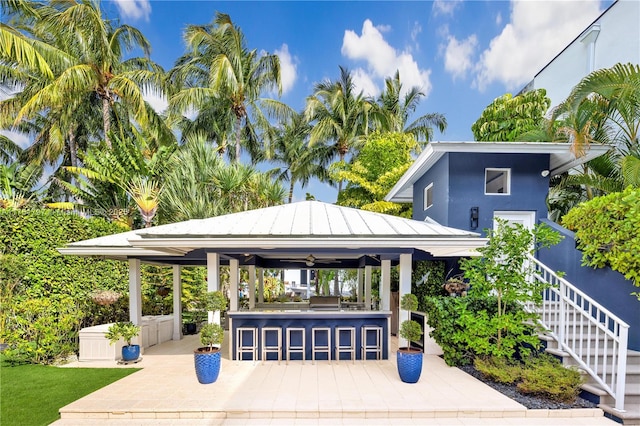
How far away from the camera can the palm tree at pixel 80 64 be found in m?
13.1

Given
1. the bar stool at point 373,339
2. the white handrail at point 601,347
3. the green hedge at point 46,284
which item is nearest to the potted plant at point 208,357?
the bar stool at point 373,339

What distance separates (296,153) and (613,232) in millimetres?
21794

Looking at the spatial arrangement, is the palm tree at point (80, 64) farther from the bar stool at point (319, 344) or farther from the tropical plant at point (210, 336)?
the bar stool at point (319, 344)

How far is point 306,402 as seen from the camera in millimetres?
4969

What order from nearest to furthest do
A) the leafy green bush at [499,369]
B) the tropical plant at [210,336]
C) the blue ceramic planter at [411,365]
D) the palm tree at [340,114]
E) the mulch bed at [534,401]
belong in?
the mulch bed at [534,401]
the leafy green bush at [499,369]
the blue ceramic planter at [411,365]
the tropical plant at [210,336]
the palm tree at [340,114]

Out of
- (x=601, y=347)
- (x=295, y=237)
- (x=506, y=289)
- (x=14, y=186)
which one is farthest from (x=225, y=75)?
(x=601, y=347)

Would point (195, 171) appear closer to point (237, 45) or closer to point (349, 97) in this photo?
point (237, 45)

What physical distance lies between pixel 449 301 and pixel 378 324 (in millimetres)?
1658

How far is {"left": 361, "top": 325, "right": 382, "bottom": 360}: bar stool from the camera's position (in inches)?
289

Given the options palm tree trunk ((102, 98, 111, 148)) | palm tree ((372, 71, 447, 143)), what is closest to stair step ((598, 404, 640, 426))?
palm tree ((372, 71, 447, 143))

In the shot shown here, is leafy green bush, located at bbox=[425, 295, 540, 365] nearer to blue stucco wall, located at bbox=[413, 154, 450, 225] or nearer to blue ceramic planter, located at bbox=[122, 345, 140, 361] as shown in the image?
blue stucco wall, located at bbox=[413, 154, 450, 225]

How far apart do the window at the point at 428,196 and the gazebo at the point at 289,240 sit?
3.21 metres

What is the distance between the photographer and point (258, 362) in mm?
7133

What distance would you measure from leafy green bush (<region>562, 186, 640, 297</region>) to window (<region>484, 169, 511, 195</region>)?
1831 millimetres
